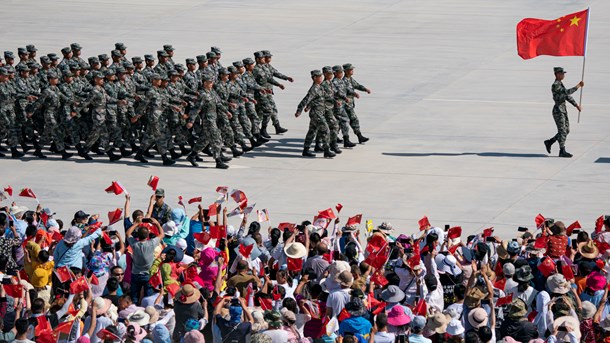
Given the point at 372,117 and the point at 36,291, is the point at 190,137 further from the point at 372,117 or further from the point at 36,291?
the point at 36,291

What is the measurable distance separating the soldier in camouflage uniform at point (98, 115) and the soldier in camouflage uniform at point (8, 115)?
3.97 feet

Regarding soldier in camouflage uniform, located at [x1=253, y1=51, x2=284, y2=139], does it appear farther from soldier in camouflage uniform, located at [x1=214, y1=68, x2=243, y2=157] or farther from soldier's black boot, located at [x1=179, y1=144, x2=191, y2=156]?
soldier's black boot, located at [x1=179, y1=144, x2=191, y2=156]

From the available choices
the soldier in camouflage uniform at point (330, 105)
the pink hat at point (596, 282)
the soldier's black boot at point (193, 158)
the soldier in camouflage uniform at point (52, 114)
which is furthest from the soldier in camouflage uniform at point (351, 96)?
the pink hat at point (596, 282)

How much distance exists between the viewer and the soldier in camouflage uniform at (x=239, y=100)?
24.0 metres

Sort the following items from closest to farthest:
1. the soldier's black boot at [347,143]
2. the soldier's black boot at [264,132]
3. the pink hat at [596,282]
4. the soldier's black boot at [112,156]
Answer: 1. the pink hat at [596,282]
2. the soldier's black boot at [112,156]
3. the soldier's black boot at [347,143]
4. the soldier's black boot at [264,132]

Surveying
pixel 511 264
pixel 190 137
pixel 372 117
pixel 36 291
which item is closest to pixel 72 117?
pixel 190 137

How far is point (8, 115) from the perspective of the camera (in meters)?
24.1

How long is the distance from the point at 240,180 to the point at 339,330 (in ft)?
32.9

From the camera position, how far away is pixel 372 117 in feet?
89.4

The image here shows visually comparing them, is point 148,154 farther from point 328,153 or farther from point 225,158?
point 328,153

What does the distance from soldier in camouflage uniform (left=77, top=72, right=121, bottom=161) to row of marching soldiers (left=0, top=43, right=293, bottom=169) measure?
2 cm

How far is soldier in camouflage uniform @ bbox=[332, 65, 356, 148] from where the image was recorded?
24156mm

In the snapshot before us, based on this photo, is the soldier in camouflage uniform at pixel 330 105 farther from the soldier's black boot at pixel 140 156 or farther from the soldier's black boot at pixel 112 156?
the soldier's black boot at pixel 112 156

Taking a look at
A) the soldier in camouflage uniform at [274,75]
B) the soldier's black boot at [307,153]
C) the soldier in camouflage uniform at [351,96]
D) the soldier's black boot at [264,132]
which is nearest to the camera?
the soldier's black boot at [307,153]
